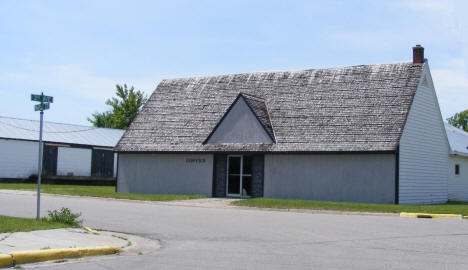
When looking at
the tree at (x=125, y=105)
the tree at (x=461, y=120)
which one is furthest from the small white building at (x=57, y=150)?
the tree at (x=461, y=120)

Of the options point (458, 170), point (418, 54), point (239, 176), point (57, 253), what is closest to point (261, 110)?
point (239, 176)

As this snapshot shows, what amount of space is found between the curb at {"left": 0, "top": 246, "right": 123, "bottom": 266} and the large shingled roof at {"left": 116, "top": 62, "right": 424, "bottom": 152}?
16.8m

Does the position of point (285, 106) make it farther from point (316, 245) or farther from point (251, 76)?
point (316, 245)

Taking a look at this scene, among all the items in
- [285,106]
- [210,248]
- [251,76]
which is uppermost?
[251,76]

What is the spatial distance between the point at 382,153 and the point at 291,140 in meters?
4.44

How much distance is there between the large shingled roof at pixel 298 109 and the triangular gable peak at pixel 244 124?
35 centimetres

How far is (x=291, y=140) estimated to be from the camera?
27.9 meters

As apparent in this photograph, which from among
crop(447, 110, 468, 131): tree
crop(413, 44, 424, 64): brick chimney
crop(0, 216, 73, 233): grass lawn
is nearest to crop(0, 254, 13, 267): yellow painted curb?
crop(0, 216, 73, 233): grass lawn

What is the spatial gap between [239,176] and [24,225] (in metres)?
17.0

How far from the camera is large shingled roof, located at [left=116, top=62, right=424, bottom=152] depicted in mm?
26641

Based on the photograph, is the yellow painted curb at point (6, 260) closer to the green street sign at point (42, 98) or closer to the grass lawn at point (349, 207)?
the green street sign at point (42, 98)

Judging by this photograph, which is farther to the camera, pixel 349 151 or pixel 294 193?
pixel 294 193

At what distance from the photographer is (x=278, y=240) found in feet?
41.8

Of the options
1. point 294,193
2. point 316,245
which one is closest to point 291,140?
point 294,193
